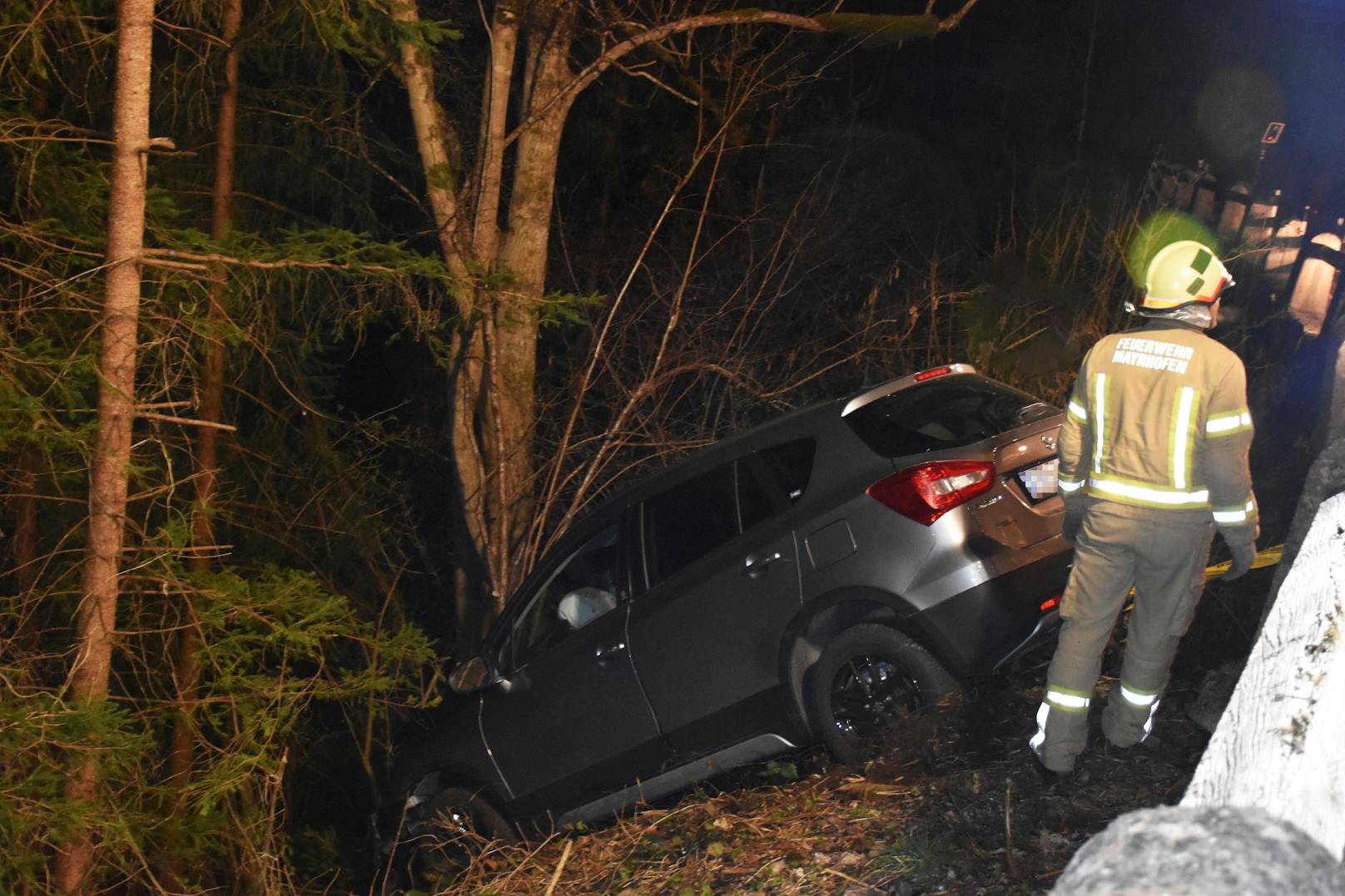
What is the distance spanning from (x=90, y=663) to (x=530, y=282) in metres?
4.10

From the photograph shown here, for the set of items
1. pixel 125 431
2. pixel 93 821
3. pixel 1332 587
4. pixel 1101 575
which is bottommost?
pixel 93 821

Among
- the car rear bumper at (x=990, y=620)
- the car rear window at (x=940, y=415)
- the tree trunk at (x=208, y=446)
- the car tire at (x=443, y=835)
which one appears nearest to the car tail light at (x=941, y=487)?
the car rear window at (x=940, y=415)

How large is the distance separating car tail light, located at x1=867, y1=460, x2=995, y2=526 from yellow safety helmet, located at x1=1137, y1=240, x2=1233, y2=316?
1.21m

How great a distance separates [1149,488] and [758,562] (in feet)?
6.41

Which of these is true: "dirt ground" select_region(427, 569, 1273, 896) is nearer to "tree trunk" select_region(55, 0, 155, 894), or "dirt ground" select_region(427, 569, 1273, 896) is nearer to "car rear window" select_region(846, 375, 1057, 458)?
"car rear window" select_region(846, 375, 1057, 458)

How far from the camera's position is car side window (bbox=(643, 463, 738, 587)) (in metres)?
5.97

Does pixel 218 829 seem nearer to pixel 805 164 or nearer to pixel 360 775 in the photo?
pixel 360 775

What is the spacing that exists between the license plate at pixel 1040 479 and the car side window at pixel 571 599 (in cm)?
203

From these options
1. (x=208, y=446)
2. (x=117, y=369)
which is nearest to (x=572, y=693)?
(x=117, y=369)

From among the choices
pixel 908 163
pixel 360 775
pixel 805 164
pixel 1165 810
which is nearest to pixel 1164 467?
pixel 1165 810

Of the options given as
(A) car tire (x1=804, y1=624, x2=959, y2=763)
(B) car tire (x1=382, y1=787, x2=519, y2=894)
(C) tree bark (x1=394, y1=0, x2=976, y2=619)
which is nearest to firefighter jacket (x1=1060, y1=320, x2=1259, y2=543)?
(A) car tire (x1=804, y1=624, x2=959, y2=763)

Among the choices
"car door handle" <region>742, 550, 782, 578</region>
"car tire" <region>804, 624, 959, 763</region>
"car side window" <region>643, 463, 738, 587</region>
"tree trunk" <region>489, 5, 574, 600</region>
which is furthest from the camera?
"tree trunk" <region>489, 5, 574, 600</region>

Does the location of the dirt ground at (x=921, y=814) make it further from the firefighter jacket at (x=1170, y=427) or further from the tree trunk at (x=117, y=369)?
the tree trunk at (x=117, y=369)

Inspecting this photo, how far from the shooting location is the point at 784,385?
33.4 ft
